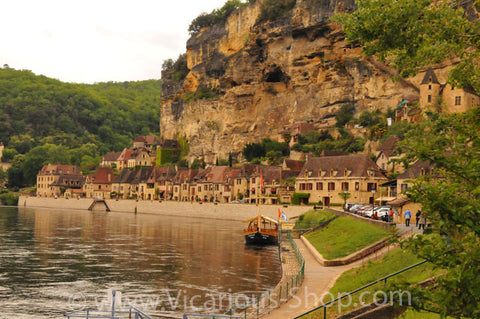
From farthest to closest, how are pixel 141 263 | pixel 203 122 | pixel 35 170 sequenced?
1. pixel 35 170
2. pixel 203 122
3. pixel 141 263

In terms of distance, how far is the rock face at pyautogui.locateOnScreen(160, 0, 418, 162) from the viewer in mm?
102188

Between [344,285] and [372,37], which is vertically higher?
[372,37]

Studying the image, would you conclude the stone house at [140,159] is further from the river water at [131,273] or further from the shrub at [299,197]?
the river water at [131,273]

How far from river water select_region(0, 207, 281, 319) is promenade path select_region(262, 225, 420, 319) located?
2573 millimetres

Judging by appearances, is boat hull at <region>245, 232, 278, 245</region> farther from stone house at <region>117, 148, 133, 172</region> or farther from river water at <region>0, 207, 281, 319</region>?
stone house at <region>117, 148, 133, 172</region>

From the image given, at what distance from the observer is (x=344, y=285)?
2328 cm

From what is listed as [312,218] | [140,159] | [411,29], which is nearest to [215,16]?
[140,159]

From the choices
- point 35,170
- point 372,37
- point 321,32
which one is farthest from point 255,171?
point 35,170

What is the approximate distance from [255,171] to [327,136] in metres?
17.1

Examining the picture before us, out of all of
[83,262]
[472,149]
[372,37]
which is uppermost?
[372,37]

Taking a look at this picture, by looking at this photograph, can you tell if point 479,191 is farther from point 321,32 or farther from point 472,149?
point 321,32

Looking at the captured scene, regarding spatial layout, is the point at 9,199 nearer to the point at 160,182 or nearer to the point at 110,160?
the point at 110,160

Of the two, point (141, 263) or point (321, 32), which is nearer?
point (141, 263)

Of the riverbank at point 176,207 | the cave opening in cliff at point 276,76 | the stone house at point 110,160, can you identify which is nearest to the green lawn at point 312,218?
the riverbank at point 176,207
